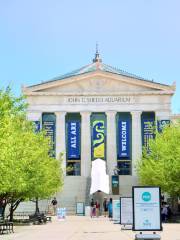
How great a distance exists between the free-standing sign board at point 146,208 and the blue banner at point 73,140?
56.7 metres

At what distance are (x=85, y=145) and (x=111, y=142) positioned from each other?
355 centimetres

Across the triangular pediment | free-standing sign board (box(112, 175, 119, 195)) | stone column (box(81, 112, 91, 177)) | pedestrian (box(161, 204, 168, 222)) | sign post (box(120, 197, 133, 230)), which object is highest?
the triangular pediment

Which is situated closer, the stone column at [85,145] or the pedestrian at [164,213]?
the pedestrian at [164,213]

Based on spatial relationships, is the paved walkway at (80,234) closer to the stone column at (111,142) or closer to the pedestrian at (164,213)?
the pedestrian at (164,213)

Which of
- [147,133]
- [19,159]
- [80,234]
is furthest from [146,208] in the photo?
[147,133]

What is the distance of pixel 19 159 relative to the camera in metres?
32.8

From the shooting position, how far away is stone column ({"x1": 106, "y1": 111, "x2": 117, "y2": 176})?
258 feet

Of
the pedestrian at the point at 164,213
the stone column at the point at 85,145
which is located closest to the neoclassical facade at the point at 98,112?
the stone column at the point at 85,145

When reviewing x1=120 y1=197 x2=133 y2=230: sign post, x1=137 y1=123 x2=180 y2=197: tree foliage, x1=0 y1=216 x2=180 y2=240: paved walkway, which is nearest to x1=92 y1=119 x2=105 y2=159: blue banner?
x1=137 y1=123 x2=180 y2=197: tree foliage

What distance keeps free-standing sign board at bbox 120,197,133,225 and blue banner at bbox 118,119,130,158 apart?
149 feet

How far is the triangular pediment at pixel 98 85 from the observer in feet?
268

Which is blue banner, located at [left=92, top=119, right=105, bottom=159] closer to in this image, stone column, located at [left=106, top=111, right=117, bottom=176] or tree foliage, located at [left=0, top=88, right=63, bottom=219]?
stone column, located at [left=106, top=111, right=117, bottom=176]

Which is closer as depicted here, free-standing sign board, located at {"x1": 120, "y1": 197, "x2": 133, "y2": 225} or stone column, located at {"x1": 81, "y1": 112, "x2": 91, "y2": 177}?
free-standing sign board, located at {"x1": 120, "y1": 197, "x2": 133, "y2": 225}

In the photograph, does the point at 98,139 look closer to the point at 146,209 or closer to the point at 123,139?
the point at 123,139
